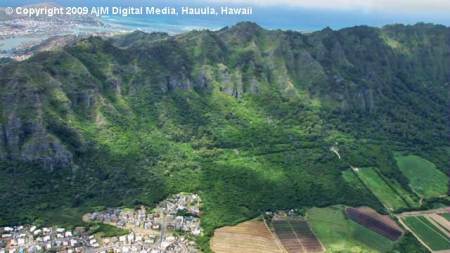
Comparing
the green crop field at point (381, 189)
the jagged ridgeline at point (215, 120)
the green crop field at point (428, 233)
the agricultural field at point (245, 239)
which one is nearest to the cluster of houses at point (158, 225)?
the jagged ridgeline at point (215, 120)

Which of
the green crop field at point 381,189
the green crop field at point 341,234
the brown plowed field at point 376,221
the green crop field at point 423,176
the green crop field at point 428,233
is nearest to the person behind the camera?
the green crop field at point 341,234

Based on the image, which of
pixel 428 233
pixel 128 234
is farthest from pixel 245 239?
pixel 428 233

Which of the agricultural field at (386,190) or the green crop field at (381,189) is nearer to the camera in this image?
the green crop field at (381,189)

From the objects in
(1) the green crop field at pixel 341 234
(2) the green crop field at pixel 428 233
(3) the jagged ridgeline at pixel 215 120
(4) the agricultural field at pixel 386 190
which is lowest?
(2) the green crop field at pixel 428 233

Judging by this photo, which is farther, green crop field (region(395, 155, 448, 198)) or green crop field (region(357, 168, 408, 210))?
green crop field (region(395, 155, 448, 198))

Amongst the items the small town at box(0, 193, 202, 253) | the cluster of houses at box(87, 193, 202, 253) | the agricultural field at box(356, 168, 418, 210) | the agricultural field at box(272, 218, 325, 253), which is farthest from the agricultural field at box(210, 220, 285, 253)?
the agricultural field at box(356, 168, 418, 210)

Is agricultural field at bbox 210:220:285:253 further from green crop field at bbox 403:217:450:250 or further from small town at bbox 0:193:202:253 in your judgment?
green crop field at bbox 403:217:450:250

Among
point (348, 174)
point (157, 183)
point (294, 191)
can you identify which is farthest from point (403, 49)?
point (157, 183)

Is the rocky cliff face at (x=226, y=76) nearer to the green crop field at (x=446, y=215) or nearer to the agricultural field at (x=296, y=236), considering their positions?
the green crop field at (x=446, y=215)

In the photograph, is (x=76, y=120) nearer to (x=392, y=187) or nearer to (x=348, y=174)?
(x=348, y=174)
